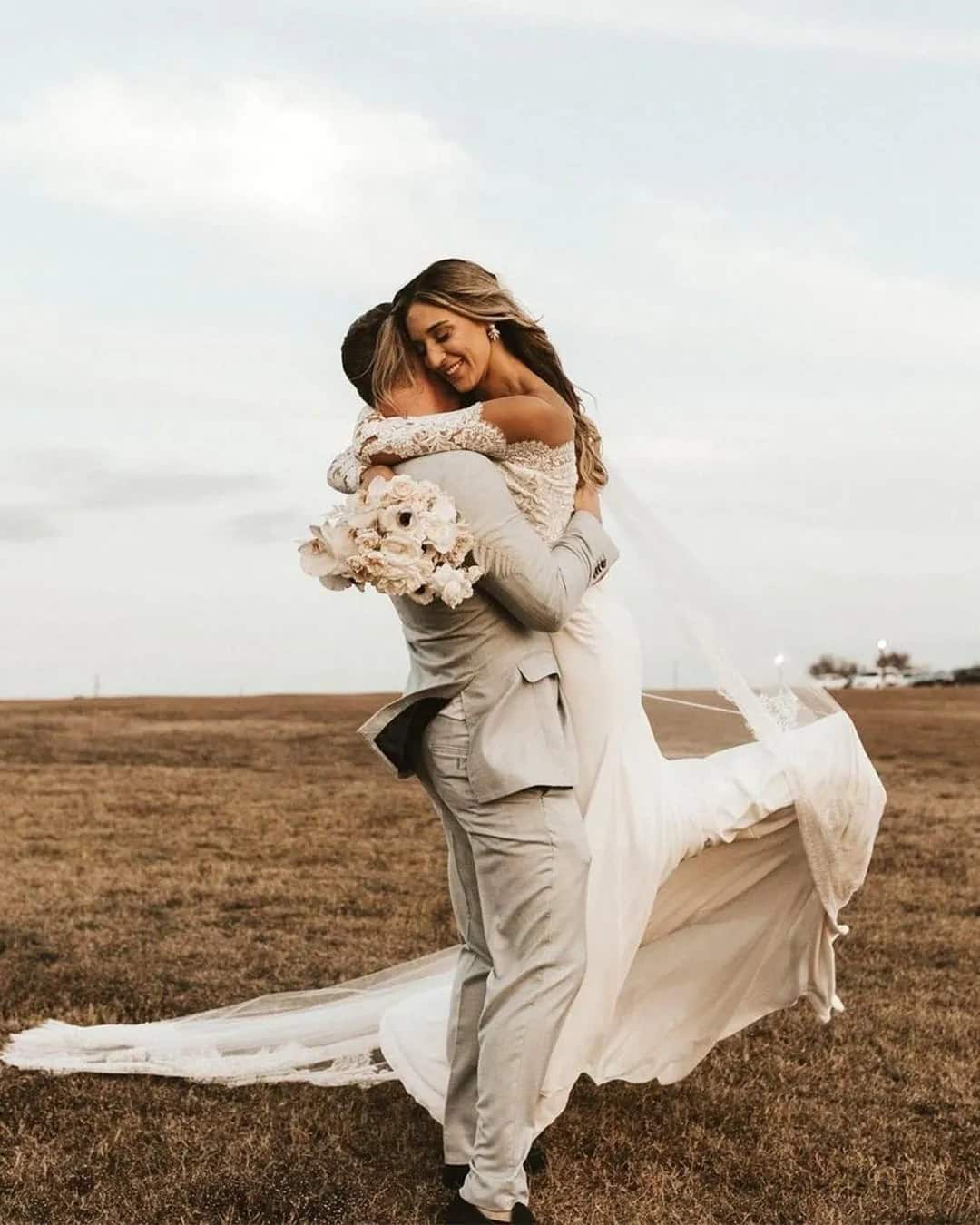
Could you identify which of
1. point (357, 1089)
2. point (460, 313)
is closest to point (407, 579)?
point (460, 313)

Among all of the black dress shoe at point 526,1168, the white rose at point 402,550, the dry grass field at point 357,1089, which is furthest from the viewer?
the dry grass field at point 357,1089

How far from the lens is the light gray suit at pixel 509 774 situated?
3.77 metres

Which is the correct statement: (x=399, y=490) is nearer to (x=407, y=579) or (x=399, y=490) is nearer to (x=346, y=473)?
(x=407, y=579)

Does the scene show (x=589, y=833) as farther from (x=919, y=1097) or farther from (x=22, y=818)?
(x=22, y=818)

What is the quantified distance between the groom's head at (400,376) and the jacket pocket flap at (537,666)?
785 millimetres

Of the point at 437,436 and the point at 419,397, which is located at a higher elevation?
the point at 419,397

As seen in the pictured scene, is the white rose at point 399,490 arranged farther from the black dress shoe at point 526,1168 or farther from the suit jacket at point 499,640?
the black dress shoe at point 526,1168

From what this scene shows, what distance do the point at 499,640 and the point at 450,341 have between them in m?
0.89

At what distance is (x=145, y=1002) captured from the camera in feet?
22.7

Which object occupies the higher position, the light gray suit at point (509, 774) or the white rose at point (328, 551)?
the white rose at point (328, 551)

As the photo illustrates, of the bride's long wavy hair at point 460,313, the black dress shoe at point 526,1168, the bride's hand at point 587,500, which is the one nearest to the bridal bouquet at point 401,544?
the bride's long wavy hair at point 460,313

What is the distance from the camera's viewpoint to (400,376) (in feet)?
13.1

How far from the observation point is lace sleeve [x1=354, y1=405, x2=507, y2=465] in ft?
12.4

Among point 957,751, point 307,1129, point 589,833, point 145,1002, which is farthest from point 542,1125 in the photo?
point 957,751
